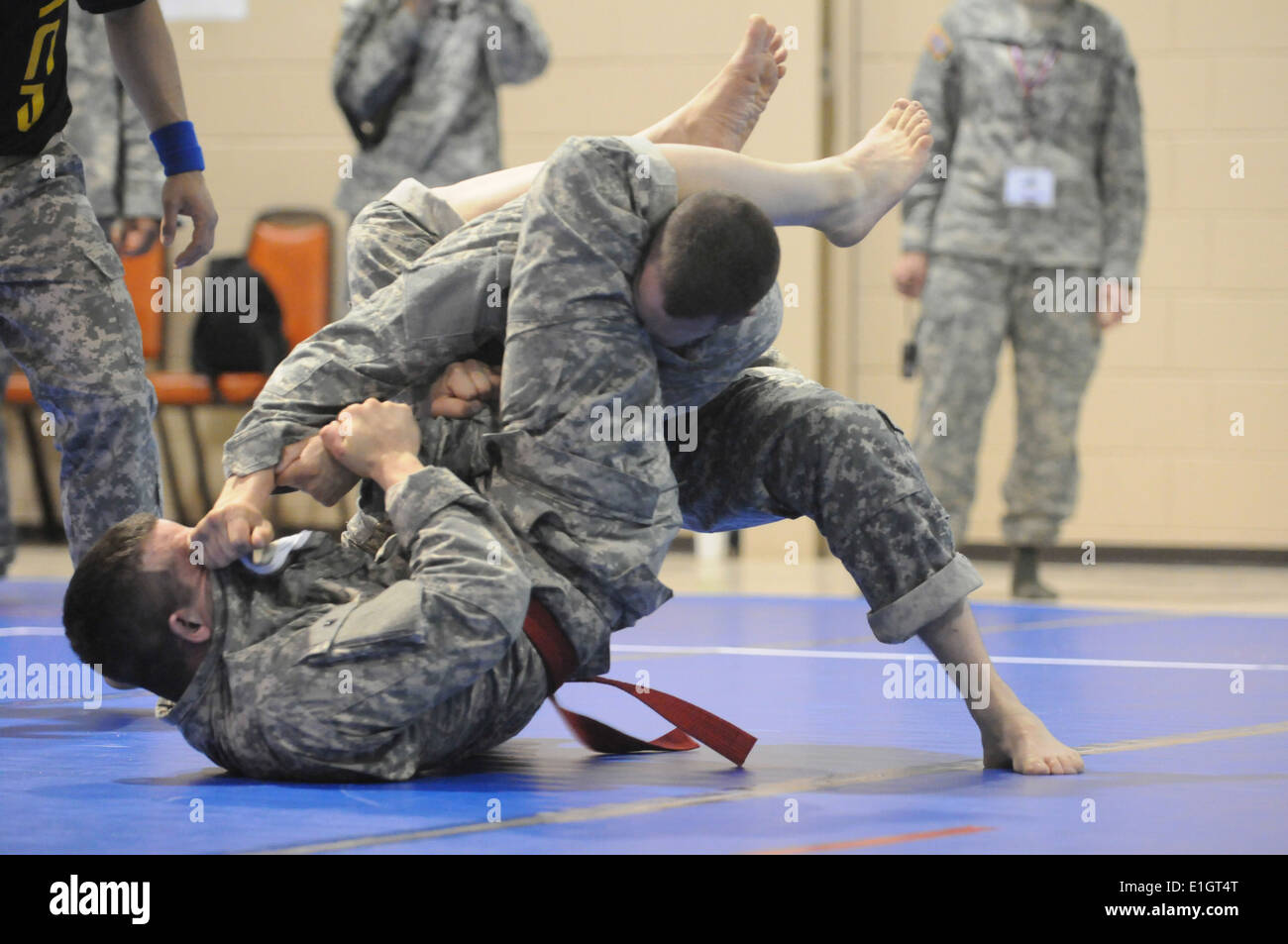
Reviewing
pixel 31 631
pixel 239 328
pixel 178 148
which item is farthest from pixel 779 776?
pixel 239 328

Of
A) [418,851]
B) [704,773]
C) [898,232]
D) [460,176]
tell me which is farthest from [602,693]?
[898,232]

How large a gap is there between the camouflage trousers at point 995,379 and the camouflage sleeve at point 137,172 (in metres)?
2.45

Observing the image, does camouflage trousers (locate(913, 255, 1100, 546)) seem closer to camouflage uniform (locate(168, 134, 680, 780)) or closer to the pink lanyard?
the pink lanyard

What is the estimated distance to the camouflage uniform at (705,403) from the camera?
99.8 inches

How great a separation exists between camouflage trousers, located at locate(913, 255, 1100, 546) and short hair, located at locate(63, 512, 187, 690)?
352 cm

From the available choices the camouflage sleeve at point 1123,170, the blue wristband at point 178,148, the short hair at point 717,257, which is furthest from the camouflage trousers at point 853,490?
the camouflage sleeve at point 1123,170

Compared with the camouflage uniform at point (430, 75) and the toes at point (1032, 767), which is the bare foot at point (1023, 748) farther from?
the camouflage uniform at point (430, 75)

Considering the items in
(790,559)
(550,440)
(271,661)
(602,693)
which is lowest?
(790,559)

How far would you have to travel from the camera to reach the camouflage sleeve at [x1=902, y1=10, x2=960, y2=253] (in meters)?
5.66

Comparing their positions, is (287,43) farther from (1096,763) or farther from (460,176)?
(1096,763)

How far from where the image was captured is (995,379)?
5.62 meters

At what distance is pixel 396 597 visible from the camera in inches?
92.9

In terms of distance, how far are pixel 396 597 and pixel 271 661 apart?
199mm

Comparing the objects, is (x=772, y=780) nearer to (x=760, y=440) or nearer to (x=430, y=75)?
(x=760, y=440)
